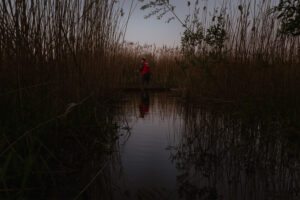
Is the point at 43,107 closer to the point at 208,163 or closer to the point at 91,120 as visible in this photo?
the point at 91,120

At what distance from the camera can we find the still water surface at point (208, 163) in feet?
2.71

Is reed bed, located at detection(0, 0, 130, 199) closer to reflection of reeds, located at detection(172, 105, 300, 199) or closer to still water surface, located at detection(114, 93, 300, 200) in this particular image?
still water surface, located at detection(114, 93, 300, 200)

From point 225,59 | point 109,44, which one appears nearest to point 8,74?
point 109,44

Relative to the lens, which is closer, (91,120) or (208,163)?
(208,163)

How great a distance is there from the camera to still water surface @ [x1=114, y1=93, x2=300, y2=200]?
0.83 m

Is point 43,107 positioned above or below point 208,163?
above

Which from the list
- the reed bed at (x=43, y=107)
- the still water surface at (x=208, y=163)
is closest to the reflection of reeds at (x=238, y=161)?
the still water surface at (x=208, y=163)

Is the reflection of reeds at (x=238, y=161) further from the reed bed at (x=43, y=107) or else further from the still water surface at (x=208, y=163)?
the reed bed at (x=43, y=107)

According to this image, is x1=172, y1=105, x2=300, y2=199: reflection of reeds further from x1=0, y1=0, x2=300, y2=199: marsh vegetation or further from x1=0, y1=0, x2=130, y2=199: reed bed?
x1=0, y1=0, x2=130, y2=199: reed bed

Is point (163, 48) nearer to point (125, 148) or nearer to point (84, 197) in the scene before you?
point (125, 148)

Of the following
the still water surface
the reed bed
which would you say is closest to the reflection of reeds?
the still water surface

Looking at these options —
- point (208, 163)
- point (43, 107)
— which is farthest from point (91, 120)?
point (208, 163)

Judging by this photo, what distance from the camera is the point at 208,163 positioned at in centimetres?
107

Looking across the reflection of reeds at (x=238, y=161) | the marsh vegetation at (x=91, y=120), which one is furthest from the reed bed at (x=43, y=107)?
the reflection of reeds at (x=238, y=161)
